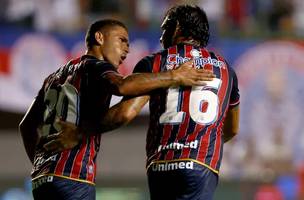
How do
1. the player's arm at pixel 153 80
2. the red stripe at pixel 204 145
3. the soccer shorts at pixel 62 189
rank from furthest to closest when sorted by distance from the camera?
1. the soccer shorts at pixel 62 189
2. the red stripe at pixel 204 145
3. the player's arm at pixel 153 80

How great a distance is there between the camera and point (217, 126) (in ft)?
19.4

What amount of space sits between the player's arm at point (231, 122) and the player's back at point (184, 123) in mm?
315

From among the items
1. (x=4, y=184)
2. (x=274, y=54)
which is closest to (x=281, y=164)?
(x=274, y=54)

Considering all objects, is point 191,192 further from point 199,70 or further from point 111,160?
point 111,160

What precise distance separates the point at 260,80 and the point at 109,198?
3058 millimetres

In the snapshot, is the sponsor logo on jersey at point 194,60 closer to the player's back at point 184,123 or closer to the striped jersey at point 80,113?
the player's back at point 184,123

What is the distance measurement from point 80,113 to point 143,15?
9.98 meters

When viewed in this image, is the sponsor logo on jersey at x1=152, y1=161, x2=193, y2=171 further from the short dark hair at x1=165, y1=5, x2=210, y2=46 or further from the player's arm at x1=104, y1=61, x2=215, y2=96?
the short dark hair at x1=165, y1=5, x2=210, y2=46

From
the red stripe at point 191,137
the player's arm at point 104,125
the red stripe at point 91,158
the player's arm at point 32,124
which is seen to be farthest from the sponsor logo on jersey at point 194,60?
the player's arm at point 32,124

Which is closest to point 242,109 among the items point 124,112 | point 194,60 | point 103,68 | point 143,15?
point 143,15

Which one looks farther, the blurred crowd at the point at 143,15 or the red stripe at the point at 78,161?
the blurred crowd at the point at 143,15

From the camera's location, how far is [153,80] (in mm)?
5703

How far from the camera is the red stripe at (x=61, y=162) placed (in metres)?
5.99

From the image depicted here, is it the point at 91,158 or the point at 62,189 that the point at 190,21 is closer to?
the point at 91,158
